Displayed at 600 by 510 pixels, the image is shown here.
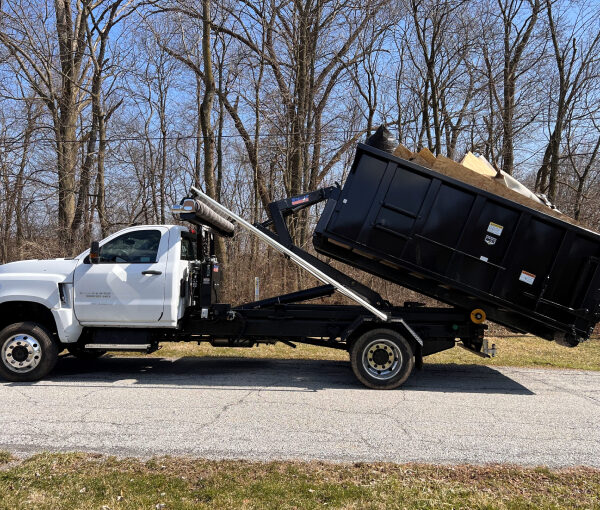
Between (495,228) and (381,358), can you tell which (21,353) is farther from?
(495,228)

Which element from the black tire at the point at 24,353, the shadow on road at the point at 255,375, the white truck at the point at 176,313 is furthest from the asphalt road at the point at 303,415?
the white truck at the point at 176,313

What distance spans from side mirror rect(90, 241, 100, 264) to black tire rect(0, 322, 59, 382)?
4.20 ft

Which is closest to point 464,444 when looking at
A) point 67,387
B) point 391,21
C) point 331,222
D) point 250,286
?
point 331,222

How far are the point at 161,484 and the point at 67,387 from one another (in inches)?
152

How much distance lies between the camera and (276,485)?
3908 mm

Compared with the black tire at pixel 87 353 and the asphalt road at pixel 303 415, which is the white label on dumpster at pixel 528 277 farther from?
the black tire at pixel 87 353

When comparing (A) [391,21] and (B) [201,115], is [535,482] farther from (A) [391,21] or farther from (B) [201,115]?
(A) [391,21]

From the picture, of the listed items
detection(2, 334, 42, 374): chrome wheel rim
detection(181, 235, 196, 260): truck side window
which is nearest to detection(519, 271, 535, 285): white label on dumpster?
detection(181, 235, 196, 260): truck side window

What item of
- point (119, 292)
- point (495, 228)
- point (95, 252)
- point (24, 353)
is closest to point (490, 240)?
point (495, 228)

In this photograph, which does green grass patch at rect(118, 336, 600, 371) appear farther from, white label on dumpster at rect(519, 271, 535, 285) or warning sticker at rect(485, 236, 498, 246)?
warning sticker at rect(485, 236, 498, 246)

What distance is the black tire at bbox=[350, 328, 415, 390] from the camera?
7.15 metres

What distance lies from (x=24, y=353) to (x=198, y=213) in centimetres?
328

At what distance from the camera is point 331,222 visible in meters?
7.13

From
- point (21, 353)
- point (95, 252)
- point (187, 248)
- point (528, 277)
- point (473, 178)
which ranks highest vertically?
point (473, 178)
